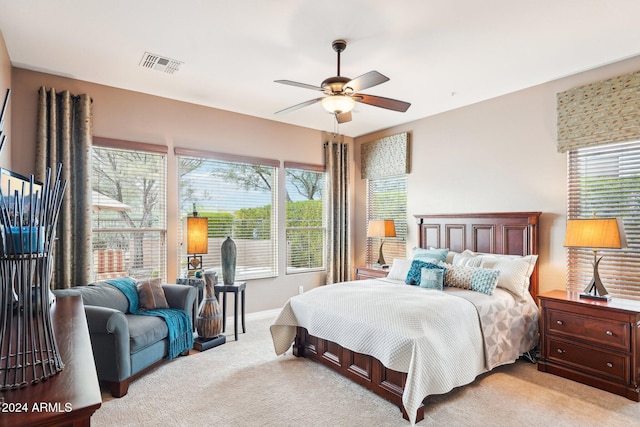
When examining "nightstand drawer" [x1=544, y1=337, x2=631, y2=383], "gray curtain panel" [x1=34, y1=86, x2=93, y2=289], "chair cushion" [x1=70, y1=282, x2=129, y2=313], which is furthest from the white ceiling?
"nightstand drawer" [x1=544, y1=337, x2=631, y2=383]

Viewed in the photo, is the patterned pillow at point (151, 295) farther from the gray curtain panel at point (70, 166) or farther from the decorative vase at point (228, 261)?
the decorative vase at point (228, 261)

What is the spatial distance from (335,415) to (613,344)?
2303 millimetres

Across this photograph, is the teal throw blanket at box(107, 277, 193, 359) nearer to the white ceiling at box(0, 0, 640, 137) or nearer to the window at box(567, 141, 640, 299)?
the white ceiling at box(0, 0, 640, 137)

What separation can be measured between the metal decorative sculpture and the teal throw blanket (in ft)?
7.89

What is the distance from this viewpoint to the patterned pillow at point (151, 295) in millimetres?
3619

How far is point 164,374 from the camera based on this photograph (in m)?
3.26

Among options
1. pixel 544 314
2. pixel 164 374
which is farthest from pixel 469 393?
pixel 164 374

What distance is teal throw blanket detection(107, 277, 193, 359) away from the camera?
3465 millimetres

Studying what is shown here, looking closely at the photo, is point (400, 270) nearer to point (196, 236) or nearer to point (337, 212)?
point (337, 212)

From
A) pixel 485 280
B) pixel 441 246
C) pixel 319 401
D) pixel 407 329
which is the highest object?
pixel 441 246

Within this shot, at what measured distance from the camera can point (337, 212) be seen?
5.95m

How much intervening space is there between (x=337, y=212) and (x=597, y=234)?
3558mm

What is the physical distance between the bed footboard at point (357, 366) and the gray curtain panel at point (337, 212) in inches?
87.4

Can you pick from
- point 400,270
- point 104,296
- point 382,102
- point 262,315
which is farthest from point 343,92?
point 262,315
